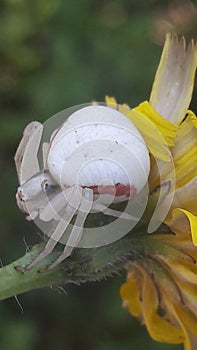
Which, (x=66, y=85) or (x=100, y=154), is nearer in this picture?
(x=100, y=154)

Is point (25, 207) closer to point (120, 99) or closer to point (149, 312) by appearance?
point (149, 312)

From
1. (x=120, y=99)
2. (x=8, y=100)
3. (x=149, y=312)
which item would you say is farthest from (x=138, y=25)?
(x=149, y=312)

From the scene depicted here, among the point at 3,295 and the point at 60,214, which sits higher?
the point at 60,214

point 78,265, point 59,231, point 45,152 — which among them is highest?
point 45,152

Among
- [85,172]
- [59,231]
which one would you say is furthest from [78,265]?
[85,172]

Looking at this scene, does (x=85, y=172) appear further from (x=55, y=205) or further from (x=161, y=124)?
(x=161, y=124)

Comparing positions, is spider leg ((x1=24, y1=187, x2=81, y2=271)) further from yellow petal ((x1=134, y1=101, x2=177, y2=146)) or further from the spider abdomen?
yellow petal ((x1=134, y1=101, x2=177, y2=146))

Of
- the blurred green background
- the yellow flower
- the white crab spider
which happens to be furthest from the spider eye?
the blurred green background
